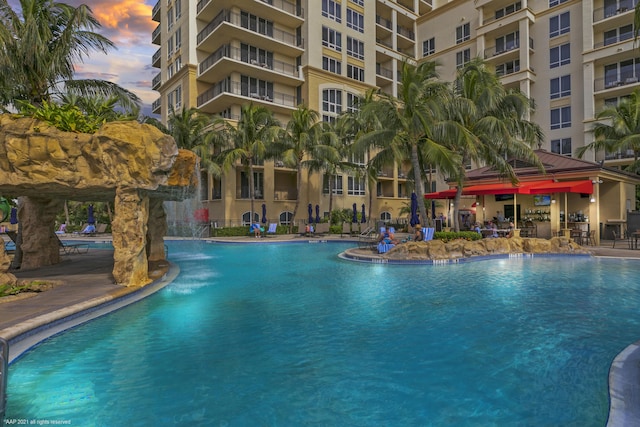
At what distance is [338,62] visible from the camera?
129 feet

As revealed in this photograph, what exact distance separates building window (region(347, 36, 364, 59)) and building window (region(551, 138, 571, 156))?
22.2m

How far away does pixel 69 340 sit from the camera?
5.71m

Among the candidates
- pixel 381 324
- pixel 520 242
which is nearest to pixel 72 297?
pixel 381 324

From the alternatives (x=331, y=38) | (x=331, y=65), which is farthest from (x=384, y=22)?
(x=331, y=65)

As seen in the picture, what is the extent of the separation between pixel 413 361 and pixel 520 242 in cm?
1386

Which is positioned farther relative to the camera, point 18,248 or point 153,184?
point 18,248

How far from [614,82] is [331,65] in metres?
26.2

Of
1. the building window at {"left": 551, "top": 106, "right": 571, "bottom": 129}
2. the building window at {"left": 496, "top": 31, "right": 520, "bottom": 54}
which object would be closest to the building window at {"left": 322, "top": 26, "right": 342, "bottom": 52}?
the building window at {"left": 496, "top": 31, "right": 520, "bottom": 54}

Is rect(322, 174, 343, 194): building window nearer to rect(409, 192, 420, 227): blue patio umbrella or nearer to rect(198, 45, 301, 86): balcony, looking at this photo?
rect(198, 45, 301, 86): balcony

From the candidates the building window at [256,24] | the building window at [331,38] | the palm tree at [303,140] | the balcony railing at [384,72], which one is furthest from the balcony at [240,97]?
the balcony railing at [384,72]

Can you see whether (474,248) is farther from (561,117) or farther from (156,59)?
(156,59)

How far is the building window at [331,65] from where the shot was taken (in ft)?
125

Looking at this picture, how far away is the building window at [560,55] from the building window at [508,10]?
612 cm

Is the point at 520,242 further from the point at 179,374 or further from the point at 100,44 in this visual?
the point at 100,44
